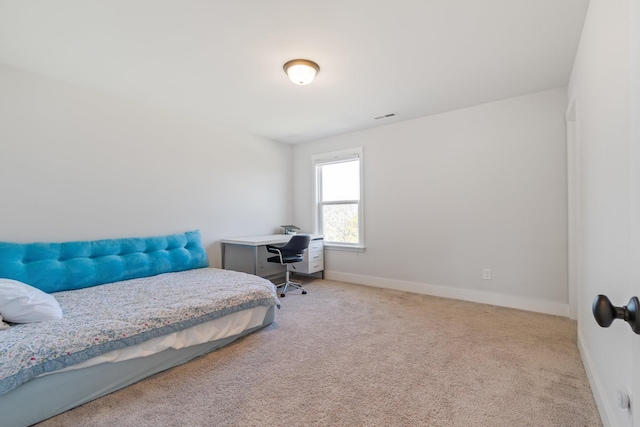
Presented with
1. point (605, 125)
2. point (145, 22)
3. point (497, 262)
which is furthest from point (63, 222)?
point (497, 262)

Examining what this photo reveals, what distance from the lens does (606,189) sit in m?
1.41

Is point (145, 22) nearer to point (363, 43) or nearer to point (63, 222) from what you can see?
point (363, 43)

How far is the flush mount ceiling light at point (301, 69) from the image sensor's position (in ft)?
7.79

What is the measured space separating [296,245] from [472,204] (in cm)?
223

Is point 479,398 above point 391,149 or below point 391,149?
below

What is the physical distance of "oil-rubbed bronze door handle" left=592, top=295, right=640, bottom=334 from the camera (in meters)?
0.56

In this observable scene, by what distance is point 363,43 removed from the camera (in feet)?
7.10

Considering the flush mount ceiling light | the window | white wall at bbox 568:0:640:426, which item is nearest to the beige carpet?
white wall at bbox 568:0:640:426

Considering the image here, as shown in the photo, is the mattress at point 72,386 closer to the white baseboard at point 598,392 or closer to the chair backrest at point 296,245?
the chair backrest at point 296,245

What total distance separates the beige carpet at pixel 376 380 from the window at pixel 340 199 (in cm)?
185

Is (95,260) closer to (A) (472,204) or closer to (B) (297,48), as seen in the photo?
(B) (297,48)

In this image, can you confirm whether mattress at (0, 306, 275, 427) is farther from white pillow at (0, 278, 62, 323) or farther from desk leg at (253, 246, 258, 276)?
desk leg at (253, 246, 258, 276)

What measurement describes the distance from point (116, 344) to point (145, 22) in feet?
6.89

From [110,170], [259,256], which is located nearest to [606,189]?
[259,256]
